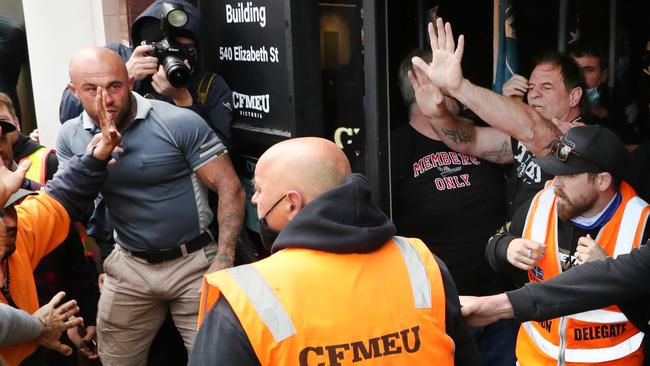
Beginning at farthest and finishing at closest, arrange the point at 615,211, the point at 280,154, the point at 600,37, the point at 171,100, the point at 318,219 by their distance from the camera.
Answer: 1. the point at 600,37
2. the point at 171,100
3. the point at 615,211
4. the point at 280,154
5. the point at 318,219

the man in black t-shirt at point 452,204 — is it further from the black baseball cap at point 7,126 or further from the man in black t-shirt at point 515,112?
the black baseball cap at point 7,126

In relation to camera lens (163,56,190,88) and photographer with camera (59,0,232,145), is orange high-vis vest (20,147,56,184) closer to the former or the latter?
photographer with camera (59,0,232,145)

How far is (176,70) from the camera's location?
419 centimetres

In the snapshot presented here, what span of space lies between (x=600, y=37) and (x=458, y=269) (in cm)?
183

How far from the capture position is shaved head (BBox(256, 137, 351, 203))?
2.18 meters

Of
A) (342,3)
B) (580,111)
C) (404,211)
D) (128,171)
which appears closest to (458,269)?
(404,211)

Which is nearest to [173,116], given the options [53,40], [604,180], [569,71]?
[569,71]

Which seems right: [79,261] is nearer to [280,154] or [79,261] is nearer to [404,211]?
[404,211]

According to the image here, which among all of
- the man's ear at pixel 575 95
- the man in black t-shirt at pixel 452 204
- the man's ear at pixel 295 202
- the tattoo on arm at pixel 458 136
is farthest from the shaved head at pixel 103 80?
the man's ear at pixel 575 95

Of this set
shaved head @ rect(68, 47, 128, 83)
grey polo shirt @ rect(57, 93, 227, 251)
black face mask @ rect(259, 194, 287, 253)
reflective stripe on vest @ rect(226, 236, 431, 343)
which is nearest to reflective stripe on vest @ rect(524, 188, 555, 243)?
reflective stripe on vest @ rect(226, 236, 431, 343)

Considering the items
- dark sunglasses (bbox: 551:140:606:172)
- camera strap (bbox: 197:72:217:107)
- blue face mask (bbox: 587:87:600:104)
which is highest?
camera strap (bbox: 197:72:217:107)

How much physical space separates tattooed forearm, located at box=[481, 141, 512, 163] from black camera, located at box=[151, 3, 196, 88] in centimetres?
164

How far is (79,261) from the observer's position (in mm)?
4039

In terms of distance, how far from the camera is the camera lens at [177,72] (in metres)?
4.19
